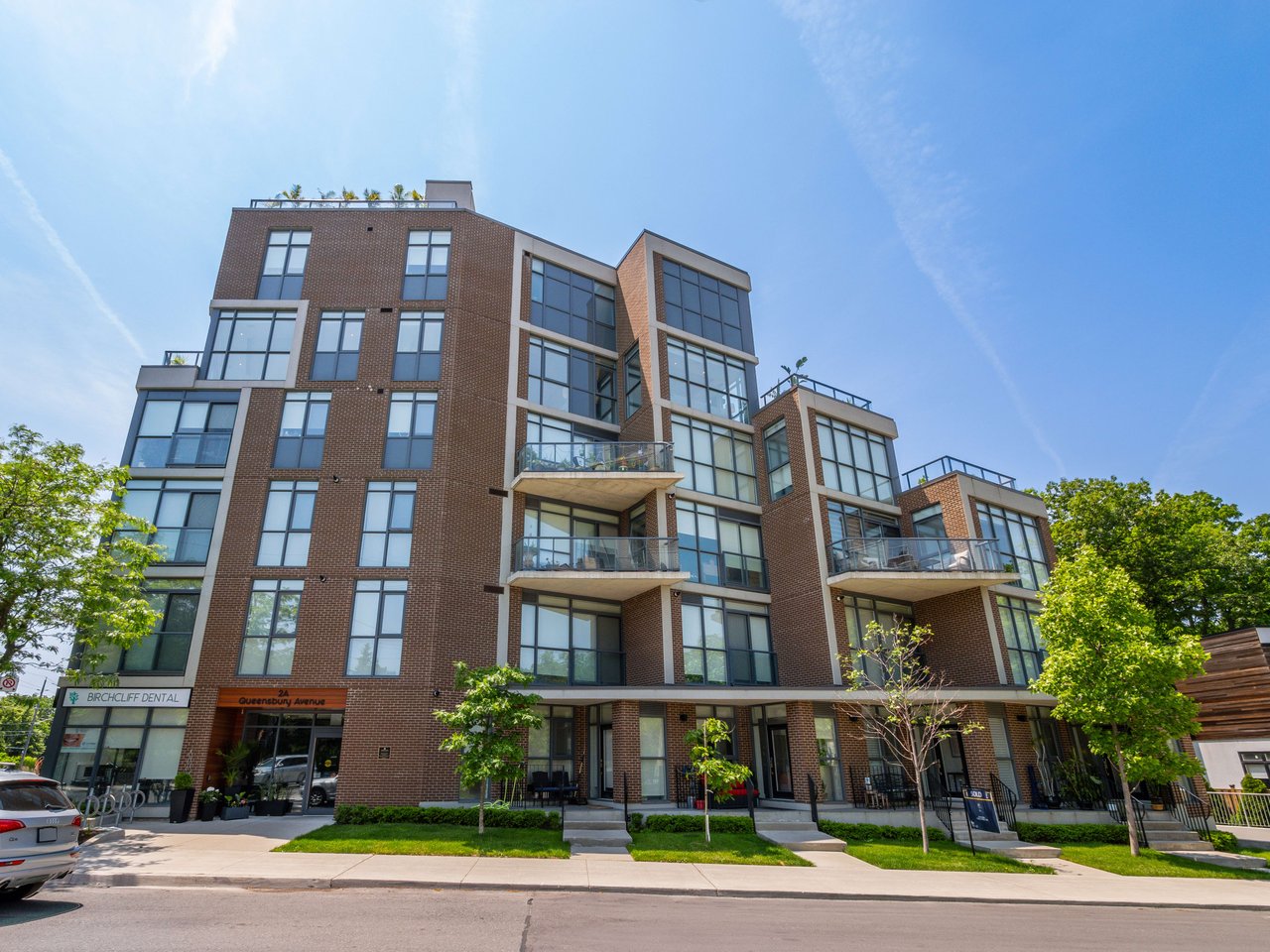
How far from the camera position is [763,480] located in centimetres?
2614

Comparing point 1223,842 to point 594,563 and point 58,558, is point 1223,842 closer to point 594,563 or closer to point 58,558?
point 594,563

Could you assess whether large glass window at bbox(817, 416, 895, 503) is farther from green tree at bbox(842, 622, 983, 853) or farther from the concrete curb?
the concrete curb

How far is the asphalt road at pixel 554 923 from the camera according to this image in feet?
26.0

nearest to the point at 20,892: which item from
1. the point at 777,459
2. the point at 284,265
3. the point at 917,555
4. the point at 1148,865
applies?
the point at 284,265

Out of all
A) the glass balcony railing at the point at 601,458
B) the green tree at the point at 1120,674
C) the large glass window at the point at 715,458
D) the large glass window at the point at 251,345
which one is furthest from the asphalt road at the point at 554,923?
the large glass window at the point at 251,345

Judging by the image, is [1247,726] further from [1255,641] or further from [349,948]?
[349,948]

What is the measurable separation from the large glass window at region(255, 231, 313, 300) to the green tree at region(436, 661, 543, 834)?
620 inches

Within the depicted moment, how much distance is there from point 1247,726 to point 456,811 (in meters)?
26.6

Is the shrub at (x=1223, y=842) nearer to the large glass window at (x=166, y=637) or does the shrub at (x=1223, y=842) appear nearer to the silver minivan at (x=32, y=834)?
the silver minivan at (x=32, y=834)

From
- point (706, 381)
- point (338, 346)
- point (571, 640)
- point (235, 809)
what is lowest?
point (235, 809)

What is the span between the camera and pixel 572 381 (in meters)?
26.0

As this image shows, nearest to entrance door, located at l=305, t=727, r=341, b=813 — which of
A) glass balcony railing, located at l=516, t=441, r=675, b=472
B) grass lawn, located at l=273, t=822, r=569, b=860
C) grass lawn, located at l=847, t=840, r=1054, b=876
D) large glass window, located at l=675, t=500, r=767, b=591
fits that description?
grass lawn, located at l=273, t=822, r=569, b=860

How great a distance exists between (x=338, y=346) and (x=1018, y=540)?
82.8 ft

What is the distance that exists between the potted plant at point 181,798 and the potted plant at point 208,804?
0.26m
